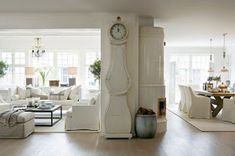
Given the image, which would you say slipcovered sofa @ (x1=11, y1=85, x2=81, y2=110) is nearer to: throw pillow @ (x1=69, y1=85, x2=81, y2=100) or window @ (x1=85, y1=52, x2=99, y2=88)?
throw pillow @ (x1=69, y1=85, x2=81, y2=100)

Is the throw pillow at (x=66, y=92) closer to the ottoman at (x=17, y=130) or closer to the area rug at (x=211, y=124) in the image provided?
the ottoman at (x=17, y=130)

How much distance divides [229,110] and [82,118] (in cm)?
440

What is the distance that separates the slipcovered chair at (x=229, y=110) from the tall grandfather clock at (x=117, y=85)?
12.2 feet

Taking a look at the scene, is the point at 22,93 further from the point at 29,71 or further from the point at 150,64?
the point at 150,64

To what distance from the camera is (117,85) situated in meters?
5.62

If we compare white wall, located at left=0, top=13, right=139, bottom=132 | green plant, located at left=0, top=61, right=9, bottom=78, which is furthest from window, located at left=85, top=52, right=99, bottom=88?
white wall, located at left=0, top=13, right=139, bottom=132

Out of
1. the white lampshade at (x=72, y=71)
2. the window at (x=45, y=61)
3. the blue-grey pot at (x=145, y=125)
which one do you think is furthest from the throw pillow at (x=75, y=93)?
the blue-grey pot at (x=145, y=125)

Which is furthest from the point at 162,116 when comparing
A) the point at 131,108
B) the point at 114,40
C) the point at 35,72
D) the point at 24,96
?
the point at 35,72

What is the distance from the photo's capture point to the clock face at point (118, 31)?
221 inches

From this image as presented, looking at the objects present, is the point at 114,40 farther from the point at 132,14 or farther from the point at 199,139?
the point at 199,139

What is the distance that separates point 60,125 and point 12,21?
9.28 feet

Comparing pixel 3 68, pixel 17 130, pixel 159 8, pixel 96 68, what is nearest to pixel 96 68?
pixel 96 68

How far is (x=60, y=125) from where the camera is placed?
7.06 metres

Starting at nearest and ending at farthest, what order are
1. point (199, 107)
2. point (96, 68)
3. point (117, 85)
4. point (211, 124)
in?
point (117, 85) → point (211, 124) → point (199, 107) → point (96, 68)
